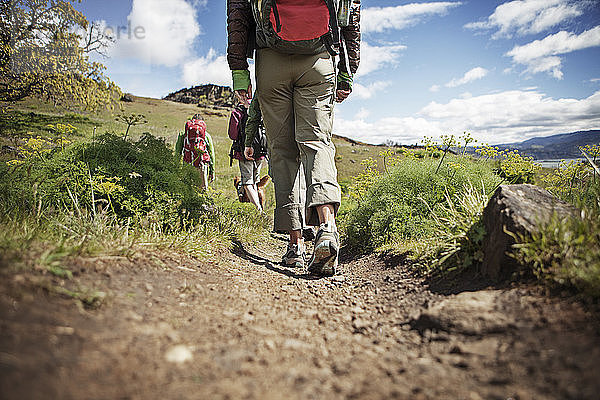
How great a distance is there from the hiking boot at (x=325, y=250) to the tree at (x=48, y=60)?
7740 millimetres

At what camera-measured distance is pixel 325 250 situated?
2549 millimetres

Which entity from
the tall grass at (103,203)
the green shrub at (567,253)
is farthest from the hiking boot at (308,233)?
the green shrub at (567,253)

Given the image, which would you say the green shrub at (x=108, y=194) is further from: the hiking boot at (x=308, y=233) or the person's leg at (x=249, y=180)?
the person's leg at (x=249, y=180)

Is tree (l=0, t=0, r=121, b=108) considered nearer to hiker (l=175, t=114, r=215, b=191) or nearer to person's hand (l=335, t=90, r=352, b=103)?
hiker (l=175, t=114, r=215, b=191)

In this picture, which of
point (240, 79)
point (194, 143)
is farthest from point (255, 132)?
point (194, 143)

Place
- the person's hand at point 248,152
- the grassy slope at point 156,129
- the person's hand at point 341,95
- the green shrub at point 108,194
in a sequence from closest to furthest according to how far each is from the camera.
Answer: the green shrub at point 108,194
the person's hand at point 341,95
the person's hand at point 248,152
the grassy slope at point 156,129

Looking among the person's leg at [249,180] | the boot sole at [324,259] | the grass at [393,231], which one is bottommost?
the boot sole at [324,259]

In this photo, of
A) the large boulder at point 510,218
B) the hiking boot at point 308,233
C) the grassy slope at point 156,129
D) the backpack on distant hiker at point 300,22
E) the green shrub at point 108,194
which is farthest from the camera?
the grassy slope at point 156,129

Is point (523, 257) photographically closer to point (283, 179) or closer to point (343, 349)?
point (343, 349)

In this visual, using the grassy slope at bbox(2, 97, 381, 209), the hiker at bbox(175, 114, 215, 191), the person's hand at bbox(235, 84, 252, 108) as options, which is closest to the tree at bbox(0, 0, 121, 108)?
the grassy slope at bbox(2, 97, 381, 209)

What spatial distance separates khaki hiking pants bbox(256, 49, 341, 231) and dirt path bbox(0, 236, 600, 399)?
117cm

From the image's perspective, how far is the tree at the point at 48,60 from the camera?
732 centimetres

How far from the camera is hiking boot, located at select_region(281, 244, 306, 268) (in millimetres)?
3188

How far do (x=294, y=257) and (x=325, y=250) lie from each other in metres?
0.73
